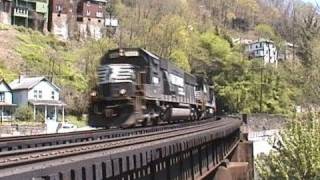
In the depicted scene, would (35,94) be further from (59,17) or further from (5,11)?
(59,17)

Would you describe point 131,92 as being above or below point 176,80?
below

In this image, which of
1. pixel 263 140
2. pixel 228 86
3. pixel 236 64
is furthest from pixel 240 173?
pixel 236 64

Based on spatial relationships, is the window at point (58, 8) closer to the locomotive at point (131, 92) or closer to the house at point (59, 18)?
the house at point (59, 18)

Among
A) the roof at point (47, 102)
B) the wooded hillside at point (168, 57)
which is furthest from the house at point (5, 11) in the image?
the roof at point (47, 102)

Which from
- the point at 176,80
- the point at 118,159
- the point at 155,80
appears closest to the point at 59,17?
the point at 176,80

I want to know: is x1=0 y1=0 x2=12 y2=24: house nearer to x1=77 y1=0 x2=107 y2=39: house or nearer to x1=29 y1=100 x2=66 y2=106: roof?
x1=77 y1=0 x2=107 y2=39: house

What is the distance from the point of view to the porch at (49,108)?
76.9m

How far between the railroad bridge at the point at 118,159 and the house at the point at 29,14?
10014cm

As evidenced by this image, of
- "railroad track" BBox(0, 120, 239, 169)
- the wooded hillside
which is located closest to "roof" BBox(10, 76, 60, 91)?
the wooded hillside

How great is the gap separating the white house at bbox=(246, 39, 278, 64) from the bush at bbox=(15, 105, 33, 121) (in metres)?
87.0

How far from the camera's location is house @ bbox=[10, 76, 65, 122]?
7669cm

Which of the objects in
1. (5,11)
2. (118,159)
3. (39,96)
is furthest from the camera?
(5,11)

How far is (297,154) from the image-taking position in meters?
30.6

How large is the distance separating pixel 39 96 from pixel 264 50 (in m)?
89.1
